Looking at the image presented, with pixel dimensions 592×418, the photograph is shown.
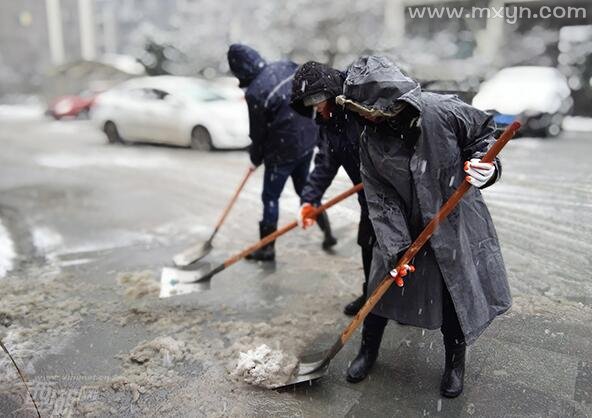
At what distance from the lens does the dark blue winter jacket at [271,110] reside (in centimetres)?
440

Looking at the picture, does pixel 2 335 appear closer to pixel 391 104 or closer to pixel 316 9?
pixel 391 104

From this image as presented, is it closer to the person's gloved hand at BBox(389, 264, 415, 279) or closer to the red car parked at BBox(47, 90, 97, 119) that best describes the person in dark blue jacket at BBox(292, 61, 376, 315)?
the person's gloved hand at BBox(389, 264, 415, 279)

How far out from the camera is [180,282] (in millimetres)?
4172

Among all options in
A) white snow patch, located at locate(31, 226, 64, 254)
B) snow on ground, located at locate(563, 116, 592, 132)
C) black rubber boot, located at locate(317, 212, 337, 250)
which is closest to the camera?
black rubber boot, located at locate(317, 212, 337, 250)

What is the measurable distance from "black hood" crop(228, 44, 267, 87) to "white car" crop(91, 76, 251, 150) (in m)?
5.62

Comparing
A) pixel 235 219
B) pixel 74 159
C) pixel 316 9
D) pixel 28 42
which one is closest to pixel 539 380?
pixel 235 219

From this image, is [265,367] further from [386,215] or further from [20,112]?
[20,112]

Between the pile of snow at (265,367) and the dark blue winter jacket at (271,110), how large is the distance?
2.02 metres

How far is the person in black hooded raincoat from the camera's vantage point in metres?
2.41

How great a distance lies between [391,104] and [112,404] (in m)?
2.04

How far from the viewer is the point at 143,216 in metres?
6.35
